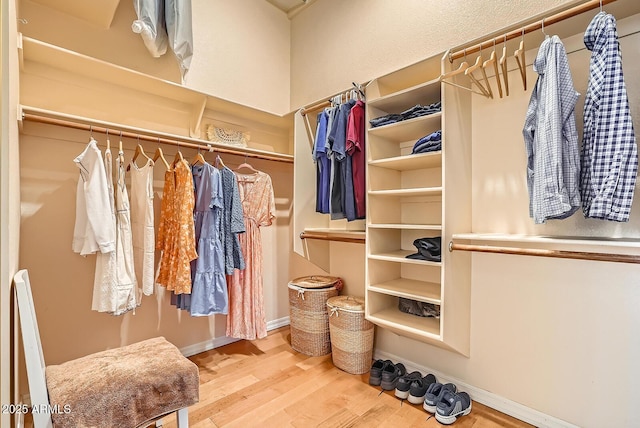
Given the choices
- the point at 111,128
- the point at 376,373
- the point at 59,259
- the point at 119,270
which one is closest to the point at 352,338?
the point at 376,373

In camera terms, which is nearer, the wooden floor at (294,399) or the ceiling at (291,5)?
the wooden floor at (294,399)

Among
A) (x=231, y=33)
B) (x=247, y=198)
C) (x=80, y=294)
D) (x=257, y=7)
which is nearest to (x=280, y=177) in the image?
(x=247, y=198)

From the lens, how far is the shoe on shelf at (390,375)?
1.91 m

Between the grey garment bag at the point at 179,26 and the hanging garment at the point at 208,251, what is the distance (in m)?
0.83

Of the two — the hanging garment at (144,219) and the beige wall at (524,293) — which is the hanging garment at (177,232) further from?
the beige wall at (524,293)

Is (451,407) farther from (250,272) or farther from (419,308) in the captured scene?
(250,272)

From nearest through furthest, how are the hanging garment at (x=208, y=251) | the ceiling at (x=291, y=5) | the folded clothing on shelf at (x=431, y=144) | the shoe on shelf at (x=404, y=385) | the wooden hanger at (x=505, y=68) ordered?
the wooden hanger at (x=505, y=68) → the folded clothing on shelf at (x=431, y=144) → the shoe on shelf at (x=404, y=385) → the hanging garment at (x=208, y=251) → the ceiling at (x=291, y=5)

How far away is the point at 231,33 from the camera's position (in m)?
2.63

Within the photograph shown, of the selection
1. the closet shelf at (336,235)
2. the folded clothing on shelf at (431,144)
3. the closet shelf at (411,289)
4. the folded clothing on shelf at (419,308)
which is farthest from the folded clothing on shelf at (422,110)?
the folded clothing on shelf at (419,308)

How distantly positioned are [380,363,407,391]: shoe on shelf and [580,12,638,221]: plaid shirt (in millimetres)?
1388

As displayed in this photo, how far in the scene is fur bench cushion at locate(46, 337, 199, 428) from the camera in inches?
44.3

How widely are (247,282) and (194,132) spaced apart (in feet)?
4.02

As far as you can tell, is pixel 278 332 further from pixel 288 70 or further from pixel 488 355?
pixel 288 70

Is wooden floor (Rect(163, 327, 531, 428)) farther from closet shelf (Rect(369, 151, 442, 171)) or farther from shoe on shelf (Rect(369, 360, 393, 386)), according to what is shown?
closet shelf (Rect(369, 151, 442, 171))
